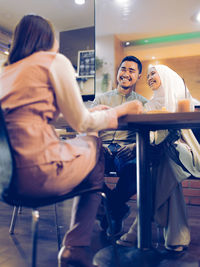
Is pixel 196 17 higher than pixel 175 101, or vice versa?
pixel 196 17

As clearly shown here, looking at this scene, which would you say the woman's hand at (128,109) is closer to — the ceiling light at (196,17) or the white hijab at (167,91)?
the white hijab at (167,91)

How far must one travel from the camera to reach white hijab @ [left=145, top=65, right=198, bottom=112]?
86.7 inches

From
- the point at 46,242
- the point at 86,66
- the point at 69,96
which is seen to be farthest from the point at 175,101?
the point at 86,66

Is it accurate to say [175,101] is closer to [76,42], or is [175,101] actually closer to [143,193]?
[143,193]

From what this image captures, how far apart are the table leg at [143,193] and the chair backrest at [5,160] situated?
70 centimetres

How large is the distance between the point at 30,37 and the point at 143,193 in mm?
888

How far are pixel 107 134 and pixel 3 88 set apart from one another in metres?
1.33

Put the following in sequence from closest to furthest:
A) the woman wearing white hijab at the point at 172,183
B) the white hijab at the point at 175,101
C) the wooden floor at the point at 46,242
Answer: the wooden floor at the point at 46,242 < the woman wearing white hijab at the point at 172,183 < the white hijab at the point at 175,101

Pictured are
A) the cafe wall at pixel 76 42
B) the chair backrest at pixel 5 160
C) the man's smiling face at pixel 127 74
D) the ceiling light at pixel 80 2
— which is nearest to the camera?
the chair backrest at pixel 5 160

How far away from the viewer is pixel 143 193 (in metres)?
1.43

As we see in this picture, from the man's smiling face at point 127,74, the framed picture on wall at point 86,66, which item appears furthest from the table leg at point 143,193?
the framed picture on wall at point 86,66

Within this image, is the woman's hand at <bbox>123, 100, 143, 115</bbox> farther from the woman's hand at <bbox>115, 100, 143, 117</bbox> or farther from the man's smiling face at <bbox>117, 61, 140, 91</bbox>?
the man's smiling face at <bbox>117, 61, 140, 91</bbox>

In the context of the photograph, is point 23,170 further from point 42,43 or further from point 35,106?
point 42,43

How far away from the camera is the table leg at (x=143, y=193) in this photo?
1433 mm
